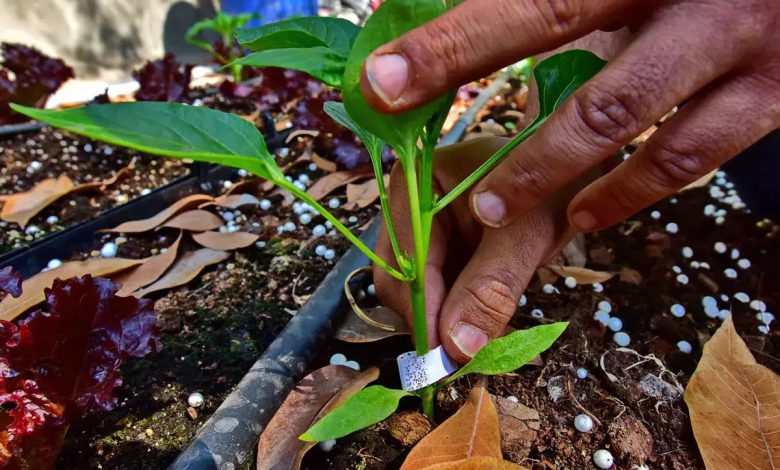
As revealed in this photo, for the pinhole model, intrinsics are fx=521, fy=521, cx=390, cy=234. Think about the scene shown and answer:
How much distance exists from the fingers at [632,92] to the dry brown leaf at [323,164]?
53.1 inches

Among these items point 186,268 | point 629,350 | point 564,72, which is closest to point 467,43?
point 564,72

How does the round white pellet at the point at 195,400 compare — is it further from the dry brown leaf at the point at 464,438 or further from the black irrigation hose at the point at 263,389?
the dry brown leaf at the point at 464,438

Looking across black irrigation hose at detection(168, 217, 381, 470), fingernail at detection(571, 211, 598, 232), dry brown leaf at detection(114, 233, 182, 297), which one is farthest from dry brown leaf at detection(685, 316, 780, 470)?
dry brown leaf at detection(114, 233, 182, 297)

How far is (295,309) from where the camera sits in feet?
4.26

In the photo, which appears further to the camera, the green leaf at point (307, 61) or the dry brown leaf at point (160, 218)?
the dry brown leaf at point (160, 218)

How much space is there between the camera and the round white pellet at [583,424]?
3.23ft

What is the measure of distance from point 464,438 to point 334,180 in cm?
124

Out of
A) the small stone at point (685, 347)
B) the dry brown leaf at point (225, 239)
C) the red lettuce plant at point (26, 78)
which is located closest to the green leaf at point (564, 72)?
the small stone at point (685, 347)

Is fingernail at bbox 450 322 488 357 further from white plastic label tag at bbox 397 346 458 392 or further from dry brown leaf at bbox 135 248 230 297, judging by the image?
dry brown leaf at bbox 135 248 230 297

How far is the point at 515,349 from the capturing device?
790 millimetres

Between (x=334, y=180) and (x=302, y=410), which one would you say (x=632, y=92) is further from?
(x=334, y=180)

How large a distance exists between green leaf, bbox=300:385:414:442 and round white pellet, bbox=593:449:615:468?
1.37 feet

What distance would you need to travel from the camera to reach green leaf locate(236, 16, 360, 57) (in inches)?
27.8

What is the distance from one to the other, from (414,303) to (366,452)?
30 centimetres
